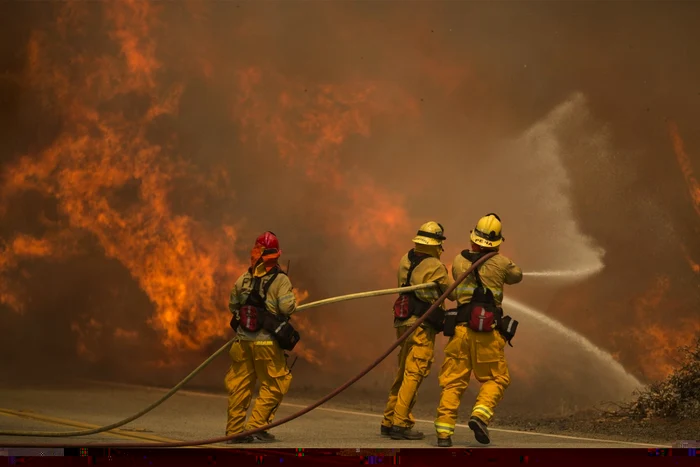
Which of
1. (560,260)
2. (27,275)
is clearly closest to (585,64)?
(560,260)

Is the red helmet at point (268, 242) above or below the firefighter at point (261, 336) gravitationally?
above

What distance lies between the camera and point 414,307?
13.2 metres

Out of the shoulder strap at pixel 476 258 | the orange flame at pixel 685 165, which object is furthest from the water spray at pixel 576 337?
the shoulder strap at pixel 476 258

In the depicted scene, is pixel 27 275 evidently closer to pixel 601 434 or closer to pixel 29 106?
pixel 29 106

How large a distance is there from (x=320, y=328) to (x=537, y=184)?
4248 mm

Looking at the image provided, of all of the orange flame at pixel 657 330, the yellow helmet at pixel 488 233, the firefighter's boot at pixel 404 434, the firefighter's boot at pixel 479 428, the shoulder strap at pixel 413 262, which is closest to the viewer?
the firefighter's boot at pixel 479 428

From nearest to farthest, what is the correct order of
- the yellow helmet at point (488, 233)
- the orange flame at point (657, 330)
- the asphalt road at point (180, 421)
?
the yellow helmet at point (488, 233)
the asphalt road at point (180, 421)
the orange flame at point (657, 330)

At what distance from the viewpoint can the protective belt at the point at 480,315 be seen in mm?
12516

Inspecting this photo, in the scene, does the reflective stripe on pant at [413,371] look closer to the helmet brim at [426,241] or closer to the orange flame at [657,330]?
the helmet brim at [426,241]

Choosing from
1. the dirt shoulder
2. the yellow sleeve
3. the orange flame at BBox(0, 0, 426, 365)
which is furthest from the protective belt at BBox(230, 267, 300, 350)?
the orange flame at BBox(0, 0, 426, 365)

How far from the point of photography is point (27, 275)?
67.6 ft

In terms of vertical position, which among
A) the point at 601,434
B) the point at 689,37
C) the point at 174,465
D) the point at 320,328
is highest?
the point at 689,37

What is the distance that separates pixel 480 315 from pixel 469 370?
0.64 metres

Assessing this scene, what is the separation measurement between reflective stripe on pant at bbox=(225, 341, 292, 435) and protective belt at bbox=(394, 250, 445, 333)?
1.45m
